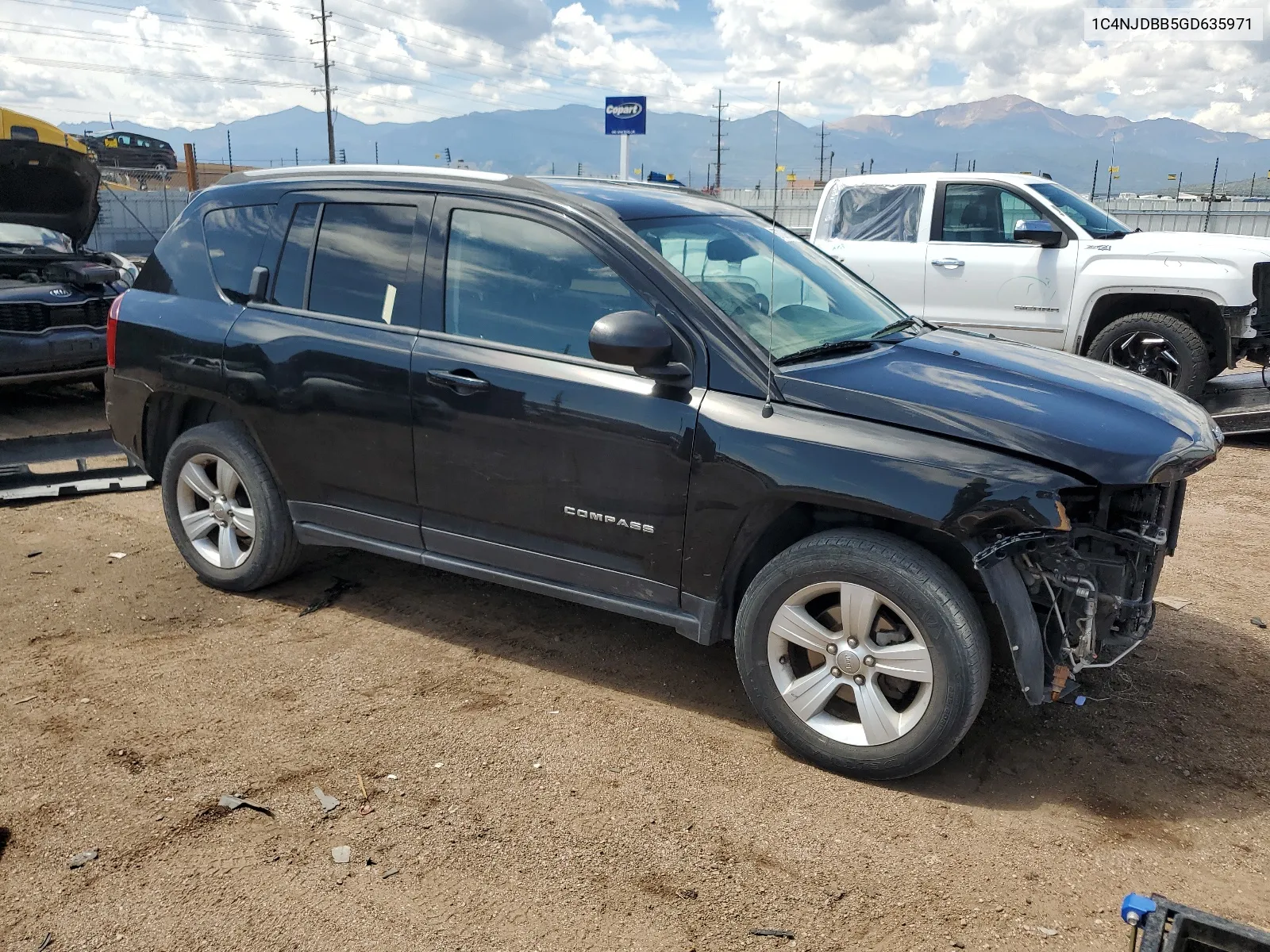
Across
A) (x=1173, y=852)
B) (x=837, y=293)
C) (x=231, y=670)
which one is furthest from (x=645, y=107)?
(x=1173, y=852)

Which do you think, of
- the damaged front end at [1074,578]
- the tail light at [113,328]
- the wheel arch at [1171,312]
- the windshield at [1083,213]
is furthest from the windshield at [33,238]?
the wheel arch at [1171,312]

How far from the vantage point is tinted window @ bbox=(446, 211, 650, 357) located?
3.59 metres

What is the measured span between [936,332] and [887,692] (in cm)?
173

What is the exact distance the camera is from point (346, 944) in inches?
97.1

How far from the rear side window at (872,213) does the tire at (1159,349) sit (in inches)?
78.5

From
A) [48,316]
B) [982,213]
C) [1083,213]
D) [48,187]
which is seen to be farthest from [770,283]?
[48,187]

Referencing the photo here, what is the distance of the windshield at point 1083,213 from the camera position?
28.1ft

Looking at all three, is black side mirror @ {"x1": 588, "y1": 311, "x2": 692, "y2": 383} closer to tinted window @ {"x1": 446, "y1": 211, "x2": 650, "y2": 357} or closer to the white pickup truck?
tinted window @ {"x1": 446, "y1": 211, "x2": 650, "y2": 357}

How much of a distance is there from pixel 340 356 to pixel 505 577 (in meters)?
1.15

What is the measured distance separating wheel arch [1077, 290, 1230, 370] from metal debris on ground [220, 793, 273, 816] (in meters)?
→ 7.66

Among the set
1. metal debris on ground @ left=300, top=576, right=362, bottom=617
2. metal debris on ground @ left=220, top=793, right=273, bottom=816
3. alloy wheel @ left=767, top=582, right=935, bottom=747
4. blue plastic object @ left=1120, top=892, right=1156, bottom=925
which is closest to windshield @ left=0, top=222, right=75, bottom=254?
metal debris on ground @ left=300, top=576, right=362, bottom=617

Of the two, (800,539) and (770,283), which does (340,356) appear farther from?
(800,539)

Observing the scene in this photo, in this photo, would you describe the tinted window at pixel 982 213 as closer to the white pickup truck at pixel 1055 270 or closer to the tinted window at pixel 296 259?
the white pickup truck at pixel 1055 270

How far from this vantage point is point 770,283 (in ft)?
12.6
